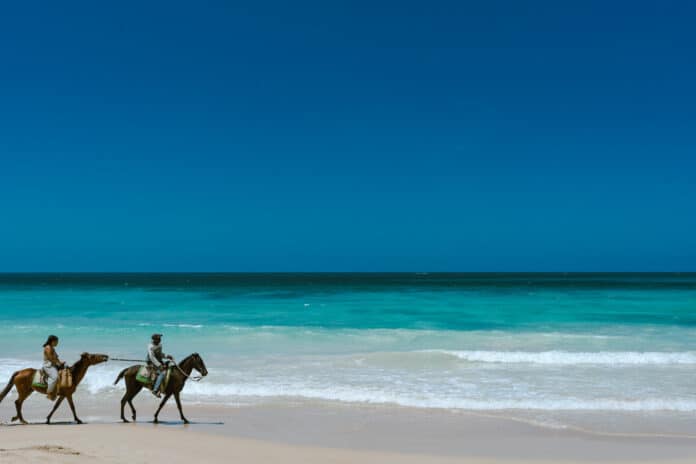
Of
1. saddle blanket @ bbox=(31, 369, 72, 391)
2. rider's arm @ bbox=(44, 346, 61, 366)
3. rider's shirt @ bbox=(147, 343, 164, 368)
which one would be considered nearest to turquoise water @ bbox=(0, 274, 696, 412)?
rider's shirt @ bbox=(147, 343, 164, 368)

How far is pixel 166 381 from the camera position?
9555mm

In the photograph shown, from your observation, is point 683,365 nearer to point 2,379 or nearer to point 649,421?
point 649,421

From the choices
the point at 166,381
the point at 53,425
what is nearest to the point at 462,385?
the point at 166,381

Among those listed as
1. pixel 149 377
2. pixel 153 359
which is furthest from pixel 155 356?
pixel 149 377

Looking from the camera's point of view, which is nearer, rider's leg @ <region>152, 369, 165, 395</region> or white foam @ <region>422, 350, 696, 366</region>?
rider's leg @ <region>152, 369, 165, 395</region>

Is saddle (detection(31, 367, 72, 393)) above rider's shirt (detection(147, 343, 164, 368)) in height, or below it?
below

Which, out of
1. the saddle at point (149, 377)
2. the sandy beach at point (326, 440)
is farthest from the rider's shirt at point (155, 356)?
the sandy beach at point (326, 440)

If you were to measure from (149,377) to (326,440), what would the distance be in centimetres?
335

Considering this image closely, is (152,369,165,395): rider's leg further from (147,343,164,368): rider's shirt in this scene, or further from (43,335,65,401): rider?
(43,335,65,401): rider

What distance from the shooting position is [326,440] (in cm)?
833

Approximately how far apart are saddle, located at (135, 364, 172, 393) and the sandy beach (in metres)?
0.61

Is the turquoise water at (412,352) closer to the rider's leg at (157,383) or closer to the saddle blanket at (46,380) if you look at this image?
the rider's leg at (157,383)

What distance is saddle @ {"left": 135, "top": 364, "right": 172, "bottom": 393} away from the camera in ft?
31.3

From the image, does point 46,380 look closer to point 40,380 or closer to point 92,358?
point 40,380
